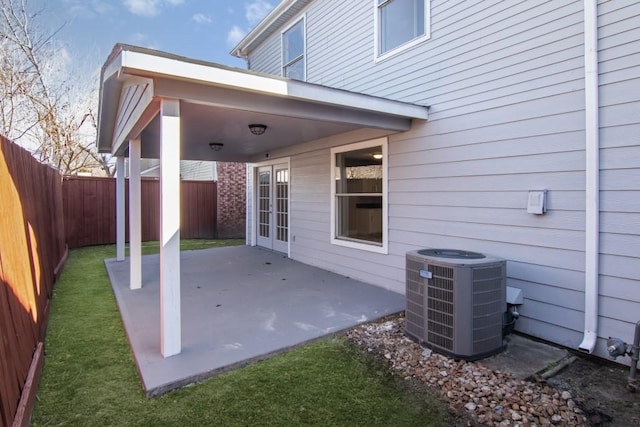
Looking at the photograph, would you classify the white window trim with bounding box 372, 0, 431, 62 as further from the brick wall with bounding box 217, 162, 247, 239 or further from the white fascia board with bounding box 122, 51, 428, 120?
the brick wall with bounding box 217, 162, 247, 239

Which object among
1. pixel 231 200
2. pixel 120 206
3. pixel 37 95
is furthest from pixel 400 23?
pixel 37 95

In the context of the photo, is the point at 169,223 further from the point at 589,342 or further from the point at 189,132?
the point at 589,342

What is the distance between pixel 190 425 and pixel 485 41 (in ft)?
14.7

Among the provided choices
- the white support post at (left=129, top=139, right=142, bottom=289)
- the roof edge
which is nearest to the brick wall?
the roof edge

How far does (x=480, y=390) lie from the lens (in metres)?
2.62

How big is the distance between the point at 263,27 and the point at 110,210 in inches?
Answer: 265

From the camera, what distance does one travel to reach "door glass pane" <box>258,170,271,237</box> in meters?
9.07

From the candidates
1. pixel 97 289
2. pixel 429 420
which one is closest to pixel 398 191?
pixel 429 420

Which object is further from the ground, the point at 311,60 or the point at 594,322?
the point at 311,60

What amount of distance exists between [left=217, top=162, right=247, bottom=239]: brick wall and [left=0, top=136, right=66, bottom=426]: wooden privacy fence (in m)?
7.65

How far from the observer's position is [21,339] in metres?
2.52

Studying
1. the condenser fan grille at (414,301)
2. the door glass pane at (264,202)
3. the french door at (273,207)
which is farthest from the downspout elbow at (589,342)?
the door glass pane at (264,202)

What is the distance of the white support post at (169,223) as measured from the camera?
298cm

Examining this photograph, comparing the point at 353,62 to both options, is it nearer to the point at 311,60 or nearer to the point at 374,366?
the point at 311,60
